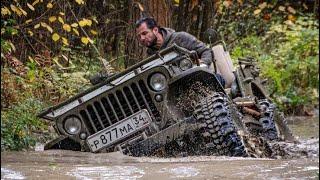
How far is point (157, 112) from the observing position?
652cm

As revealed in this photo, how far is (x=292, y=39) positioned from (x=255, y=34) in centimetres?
253

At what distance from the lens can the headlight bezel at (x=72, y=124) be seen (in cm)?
650

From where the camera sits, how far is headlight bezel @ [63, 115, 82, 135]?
650cm

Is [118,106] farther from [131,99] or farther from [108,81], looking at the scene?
[108,81]

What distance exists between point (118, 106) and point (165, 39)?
4.80 feet

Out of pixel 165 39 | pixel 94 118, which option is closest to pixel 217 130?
pixel 94 118

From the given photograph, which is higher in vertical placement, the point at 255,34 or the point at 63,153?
the point at 255,34

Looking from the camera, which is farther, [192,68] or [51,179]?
[192,68]

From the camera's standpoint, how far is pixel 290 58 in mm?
15992

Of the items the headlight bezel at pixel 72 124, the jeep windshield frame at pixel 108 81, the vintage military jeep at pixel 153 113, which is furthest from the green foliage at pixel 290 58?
the headlight bezel at pixel 72 124

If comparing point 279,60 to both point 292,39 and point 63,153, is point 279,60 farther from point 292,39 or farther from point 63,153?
point 63,153

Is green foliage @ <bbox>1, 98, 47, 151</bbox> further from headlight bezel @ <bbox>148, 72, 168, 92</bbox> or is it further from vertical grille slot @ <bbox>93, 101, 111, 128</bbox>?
headlight bezel @ <bbox>148, 72, 168, 92</bbox>

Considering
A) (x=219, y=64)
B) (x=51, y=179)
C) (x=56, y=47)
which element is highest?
(x=56, y=47)

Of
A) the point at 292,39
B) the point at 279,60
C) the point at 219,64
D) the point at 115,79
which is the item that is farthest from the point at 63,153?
the point at 292,39
